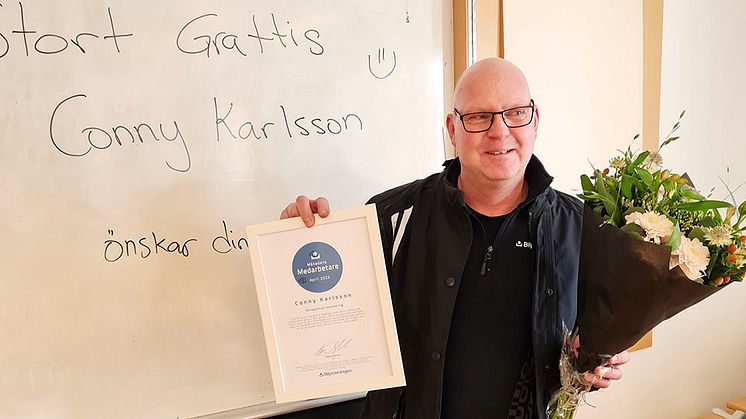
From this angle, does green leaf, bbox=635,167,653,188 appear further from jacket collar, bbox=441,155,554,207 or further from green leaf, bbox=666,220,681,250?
jacket collar, bbox=441,155,554,207

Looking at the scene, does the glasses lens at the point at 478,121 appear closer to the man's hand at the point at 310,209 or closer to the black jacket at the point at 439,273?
the black jacket at the point at 439,273

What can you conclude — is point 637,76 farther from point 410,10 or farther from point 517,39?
point 410,10

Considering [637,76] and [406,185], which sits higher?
[637,76]

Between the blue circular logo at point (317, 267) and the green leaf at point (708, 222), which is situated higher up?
the green leaf at point (708, 222)

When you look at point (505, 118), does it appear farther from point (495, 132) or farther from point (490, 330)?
point (490, 330)

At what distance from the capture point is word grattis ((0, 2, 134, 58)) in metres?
1.14

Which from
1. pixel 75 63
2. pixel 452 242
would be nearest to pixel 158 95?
pixel 75 63

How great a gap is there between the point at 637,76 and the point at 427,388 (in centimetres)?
130

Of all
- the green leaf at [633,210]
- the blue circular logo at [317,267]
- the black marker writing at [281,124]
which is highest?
the black marker writing at [281,124]

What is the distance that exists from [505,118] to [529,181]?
0.56ft

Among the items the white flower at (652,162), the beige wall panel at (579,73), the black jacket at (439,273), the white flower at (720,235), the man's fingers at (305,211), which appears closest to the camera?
the white flower at (720,235)

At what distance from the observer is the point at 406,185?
1.43m

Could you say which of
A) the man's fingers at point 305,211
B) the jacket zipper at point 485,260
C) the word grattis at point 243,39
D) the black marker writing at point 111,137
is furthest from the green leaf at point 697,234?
the black marker writing at point 111,137

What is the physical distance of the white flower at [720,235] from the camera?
0.92 m
